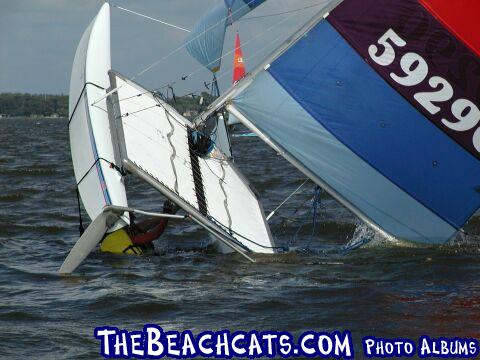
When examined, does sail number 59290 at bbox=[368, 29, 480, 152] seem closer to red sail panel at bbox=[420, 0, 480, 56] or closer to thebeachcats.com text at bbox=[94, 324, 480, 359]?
red sail panel at bbox=[420, 0, 480, 56]

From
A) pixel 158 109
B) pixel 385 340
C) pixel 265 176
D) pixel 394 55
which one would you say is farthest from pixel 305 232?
pixel 265 176

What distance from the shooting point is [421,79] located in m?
9.85

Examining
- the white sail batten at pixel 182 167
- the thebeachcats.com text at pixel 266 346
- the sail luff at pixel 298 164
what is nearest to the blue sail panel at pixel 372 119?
the sail luff at pixel 298 164

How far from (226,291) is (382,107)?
285cm

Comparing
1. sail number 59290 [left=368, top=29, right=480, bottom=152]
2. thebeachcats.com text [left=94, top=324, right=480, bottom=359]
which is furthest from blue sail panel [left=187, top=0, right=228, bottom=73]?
thebeachcats.com text [left=94, top=324, right=480, bottom=359]

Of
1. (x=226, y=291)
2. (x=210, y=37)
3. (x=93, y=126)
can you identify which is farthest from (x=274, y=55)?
(x=226, y=291)

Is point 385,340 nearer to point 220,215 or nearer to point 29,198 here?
point 220,215

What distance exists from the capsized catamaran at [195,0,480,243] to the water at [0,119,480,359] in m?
0.74

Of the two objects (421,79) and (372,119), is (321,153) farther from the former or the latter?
(421,79)

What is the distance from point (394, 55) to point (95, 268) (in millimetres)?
3997

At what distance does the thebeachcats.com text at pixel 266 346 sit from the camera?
6.87m

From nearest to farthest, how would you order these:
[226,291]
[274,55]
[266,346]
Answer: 1. [266,346]
2. [226,291]
3. [274,55]

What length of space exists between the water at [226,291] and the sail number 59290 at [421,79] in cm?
167

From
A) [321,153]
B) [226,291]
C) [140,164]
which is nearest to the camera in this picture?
[226,291]
